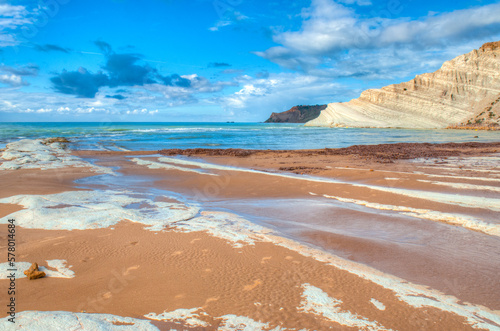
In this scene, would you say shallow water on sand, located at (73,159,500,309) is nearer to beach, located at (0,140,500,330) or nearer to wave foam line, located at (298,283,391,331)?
beach, located at (0,140,500,330)

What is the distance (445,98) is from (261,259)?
223 ft

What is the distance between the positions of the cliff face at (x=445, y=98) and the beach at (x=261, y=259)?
57.3 m

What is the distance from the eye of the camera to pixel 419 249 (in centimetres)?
431

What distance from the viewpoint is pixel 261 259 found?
12.1 feet

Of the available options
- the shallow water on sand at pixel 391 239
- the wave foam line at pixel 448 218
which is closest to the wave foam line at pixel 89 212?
the shallow water on sand at pixel 391 239

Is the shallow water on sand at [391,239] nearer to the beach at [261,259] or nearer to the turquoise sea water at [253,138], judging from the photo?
the beach at [261,259]

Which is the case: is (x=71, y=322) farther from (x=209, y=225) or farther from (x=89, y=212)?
(x=89, y=212)

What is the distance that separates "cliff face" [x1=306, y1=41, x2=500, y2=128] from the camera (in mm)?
53969

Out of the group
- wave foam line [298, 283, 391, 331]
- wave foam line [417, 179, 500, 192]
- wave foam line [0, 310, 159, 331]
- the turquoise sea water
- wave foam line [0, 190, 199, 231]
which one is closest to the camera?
wave foam line [0, 310, 159, 331]

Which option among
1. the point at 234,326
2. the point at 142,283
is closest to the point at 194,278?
the point at 142,283

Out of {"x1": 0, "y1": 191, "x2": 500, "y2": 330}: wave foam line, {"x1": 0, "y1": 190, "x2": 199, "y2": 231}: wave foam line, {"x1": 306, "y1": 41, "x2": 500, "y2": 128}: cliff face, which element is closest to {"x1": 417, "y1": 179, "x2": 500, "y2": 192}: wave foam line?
{"x1": 0, "y1": 191, "x2": 500, "y2": 330}: wave foam line

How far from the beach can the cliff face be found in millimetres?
57329

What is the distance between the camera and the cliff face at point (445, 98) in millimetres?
53969

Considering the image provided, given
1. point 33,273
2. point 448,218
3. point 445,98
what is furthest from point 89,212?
point 445,98
